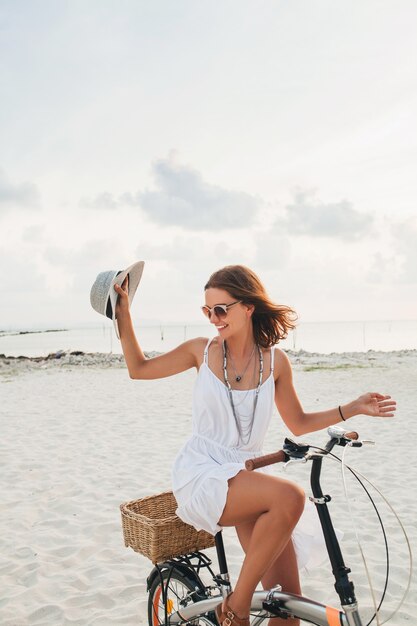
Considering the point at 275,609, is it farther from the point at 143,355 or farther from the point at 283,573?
the point at 143,355

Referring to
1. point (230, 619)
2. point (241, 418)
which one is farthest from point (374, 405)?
point (230, 619)

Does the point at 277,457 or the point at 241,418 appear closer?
the point at 277,457

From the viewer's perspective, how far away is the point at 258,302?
Answer: 278 cm

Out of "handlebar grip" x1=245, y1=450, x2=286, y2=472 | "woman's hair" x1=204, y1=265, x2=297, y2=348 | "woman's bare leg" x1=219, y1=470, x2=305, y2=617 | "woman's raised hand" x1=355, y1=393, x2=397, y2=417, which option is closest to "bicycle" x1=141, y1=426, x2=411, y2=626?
"handlebar grip" x1=245, y1=450, x2=286, y2=472

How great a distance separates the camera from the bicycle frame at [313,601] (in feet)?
6.81

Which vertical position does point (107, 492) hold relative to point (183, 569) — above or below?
below

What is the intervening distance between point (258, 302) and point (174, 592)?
1.53 metres

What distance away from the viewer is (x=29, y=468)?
7484mm

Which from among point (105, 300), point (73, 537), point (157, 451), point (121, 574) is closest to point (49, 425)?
point (157, 451)

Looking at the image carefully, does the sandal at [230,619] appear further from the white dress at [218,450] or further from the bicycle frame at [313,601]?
the white dress at [218,450]

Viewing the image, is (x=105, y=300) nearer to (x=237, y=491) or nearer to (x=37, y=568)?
(x=237, y=491)

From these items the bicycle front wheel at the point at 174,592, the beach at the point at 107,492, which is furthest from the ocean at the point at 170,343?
the bicycle front wheel at the point at 174,592

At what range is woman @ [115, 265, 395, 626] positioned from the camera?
2229 millimetres

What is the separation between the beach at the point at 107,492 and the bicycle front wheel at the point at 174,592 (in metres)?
0.74
